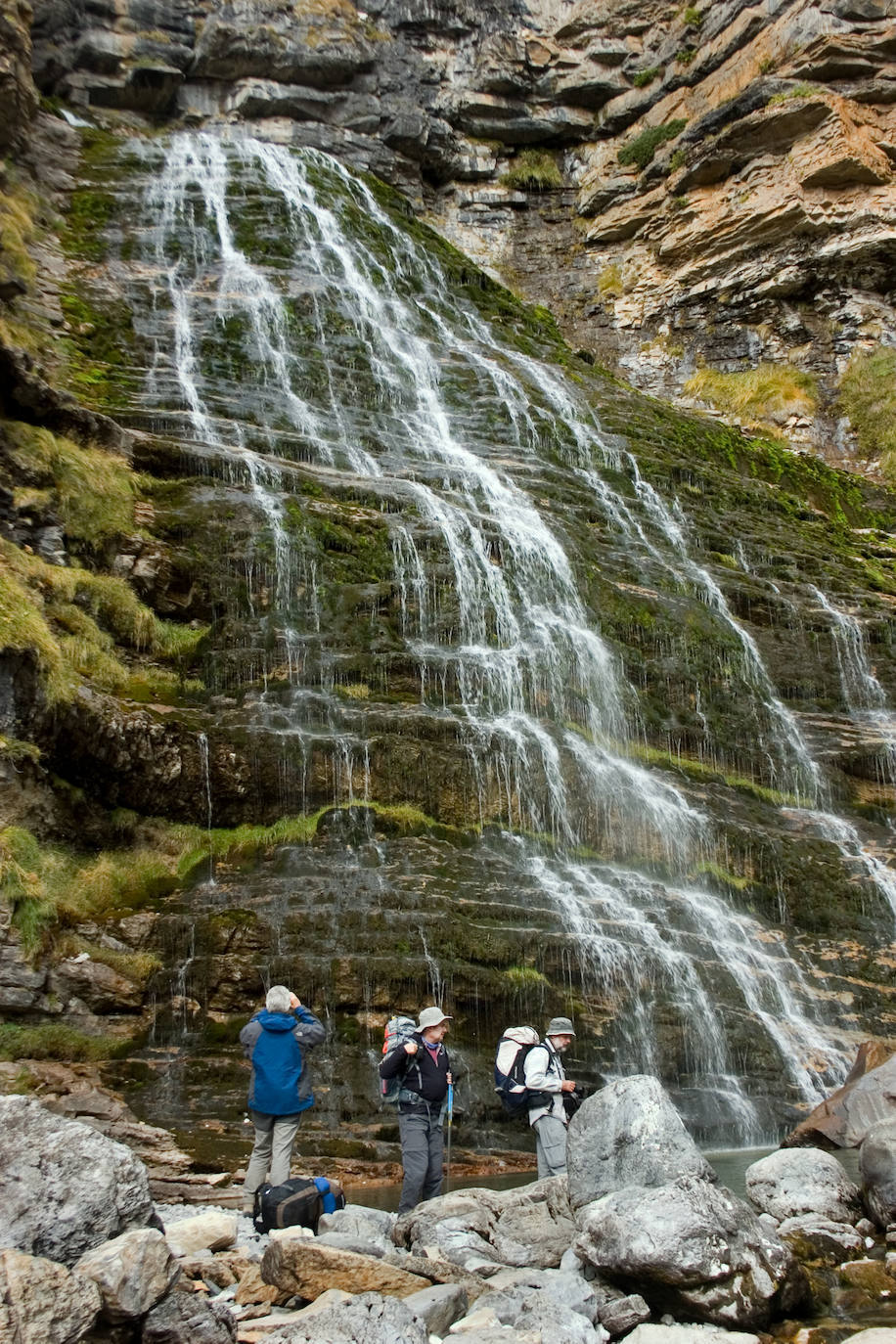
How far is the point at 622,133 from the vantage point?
39.2 meters

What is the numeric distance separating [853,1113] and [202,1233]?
19.7ft

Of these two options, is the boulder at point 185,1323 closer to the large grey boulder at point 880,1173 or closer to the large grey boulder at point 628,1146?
the large grey boulder at point 628,1146

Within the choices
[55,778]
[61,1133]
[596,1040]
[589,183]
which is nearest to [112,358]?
[55,778]

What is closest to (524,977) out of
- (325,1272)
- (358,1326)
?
(325,1272)

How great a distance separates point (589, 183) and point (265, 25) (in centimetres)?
1214

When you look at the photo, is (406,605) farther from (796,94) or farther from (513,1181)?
(796,94)

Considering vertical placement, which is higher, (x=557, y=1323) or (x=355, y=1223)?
(x=355, y=1223)

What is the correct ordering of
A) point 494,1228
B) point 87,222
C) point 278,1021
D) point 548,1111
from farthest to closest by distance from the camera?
point 87,222 < point 548,1111 < point 278,1021 < point 494,1228

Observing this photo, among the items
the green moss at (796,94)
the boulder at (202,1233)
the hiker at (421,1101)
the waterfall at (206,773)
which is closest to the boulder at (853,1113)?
the hiker at (421,1101)

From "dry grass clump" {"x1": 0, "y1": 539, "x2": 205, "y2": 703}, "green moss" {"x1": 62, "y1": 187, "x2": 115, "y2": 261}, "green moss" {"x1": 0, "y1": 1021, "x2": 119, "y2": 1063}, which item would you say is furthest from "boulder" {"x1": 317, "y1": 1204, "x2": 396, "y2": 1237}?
"green moss" {"x1": 62, "y1": 187, "x2": 115, "y2": 261}

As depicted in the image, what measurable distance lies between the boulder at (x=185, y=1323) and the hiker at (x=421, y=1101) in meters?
2.75

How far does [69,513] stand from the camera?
15.5 m

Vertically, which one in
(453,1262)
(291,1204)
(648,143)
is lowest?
(453,1262)

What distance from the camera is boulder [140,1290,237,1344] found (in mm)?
4520
